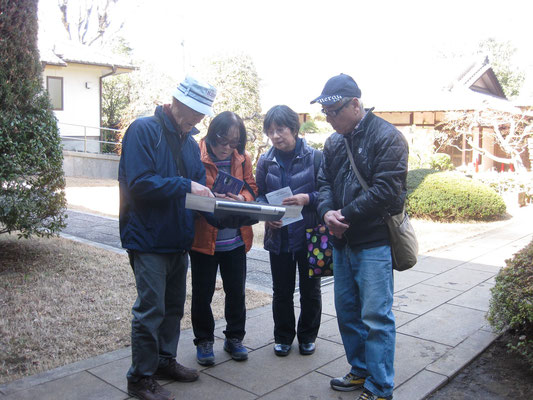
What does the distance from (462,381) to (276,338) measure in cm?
135

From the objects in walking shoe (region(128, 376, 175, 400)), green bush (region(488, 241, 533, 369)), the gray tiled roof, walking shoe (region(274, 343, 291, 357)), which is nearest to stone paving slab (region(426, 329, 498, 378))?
green bush (region(488, 241, 533, 369))

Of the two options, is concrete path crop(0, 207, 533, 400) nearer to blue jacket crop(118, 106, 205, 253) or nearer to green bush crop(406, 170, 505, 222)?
blue jacket crop(118, 106, 205, 253)

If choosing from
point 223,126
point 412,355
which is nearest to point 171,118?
point 223,126

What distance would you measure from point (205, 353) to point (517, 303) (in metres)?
2.25

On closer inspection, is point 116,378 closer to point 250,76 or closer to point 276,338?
point 276,338

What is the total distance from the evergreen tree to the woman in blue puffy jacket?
121 inches

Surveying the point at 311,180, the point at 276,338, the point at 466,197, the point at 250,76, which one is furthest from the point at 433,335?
the point at 250,76

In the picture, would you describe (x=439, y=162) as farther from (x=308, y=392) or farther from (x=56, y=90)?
(x=56, y=90)

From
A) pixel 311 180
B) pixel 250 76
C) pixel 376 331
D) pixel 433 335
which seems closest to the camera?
pixel 376 331

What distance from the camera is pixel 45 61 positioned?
1792 cm

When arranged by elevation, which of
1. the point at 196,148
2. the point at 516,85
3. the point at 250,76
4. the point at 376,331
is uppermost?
the point at 516,85

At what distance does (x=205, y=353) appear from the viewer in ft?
11.6

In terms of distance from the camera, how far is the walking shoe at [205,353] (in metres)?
3.50

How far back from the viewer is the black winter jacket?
9.37 ft
